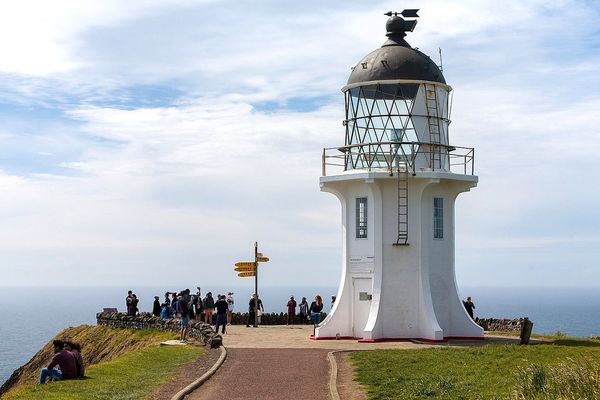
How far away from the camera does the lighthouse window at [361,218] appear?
3341cm

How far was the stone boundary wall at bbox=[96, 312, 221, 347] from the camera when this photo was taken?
30.1 meters

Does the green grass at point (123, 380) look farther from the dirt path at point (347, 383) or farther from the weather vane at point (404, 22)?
the weather vane at point (404, 22)

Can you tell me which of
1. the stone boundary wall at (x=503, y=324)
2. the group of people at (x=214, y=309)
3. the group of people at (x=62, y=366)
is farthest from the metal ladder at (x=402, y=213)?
the group of people at (x=62, y=366)

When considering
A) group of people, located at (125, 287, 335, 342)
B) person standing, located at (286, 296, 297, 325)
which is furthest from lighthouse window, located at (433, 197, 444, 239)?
person standing, located at (286, 296, 297, 325)

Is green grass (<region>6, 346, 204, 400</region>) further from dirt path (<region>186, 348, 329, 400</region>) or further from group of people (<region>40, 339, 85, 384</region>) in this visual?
dirt path (<region>186, 348, 329, 400</region>)


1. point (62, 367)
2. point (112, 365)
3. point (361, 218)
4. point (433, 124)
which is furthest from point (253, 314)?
point (62, 367)

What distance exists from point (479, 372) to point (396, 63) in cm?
1439

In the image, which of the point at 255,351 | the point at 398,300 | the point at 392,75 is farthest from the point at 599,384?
the point at 392,75

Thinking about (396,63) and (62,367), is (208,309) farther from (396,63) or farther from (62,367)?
(62,367)

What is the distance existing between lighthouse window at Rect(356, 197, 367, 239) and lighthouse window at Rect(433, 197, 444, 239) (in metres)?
2.56

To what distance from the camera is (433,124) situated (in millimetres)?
33500

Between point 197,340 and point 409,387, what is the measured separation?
496 inches

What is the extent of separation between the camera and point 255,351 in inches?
1119

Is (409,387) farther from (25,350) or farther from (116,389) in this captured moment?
(25,350)
